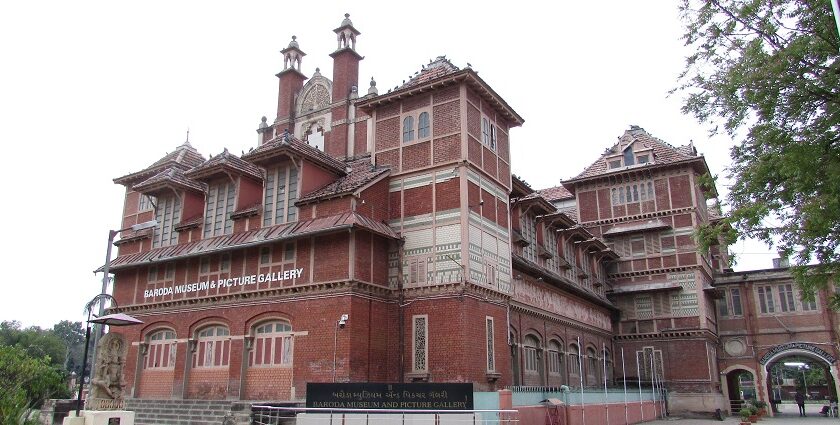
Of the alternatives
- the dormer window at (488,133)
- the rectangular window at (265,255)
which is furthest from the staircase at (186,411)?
the dormer window at (488,133)

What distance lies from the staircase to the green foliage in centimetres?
707

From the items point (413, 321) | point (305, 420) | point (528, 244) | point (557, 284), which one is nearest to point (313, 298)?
point (413, 321)

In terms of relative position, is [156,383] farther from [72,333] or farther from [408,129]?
[72,333]

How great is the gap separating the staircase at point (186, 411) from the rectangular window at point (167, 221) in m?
7.35

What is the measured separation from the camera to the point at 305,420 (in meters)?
19.0

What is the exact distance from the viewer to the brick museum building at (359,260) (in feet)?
80.2

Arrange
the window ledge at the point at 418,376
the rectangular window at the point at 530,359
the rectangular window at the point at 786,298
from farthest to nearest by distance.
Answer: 1. the rectangular window at the point at 786,298
2. the rectangular window at the point at 530,359
3. the window ledge at the point at 418,376

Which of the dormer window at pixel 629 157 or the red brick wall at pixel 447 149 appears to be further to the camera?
the dormer window at pixel 629 157

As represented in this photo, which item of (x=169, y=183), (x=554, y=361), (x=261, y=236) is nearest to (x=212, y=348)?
(x=261, y=236)

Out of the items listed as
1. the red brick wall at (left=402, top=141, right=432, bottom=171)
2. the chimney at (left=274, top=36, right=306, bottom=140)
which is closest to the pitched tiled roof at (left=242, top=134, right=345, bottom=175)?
the red brick wall at (left=402, top=141, right=432, bottom=171)

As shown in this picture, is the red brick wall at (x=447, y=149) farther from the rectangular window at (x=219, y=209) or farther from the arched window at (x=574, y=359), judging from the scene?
the arched window at (x=574, y=359)

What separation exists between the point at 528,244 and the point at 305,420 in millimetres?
16153

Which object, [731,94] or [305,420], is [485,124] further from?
[305,420]

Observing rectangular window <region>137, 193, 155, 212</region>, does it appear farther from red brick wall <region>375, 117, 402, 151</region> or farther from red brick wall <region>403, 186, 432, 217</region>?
red brick wall <region>403, 186, 432, 217</region>
